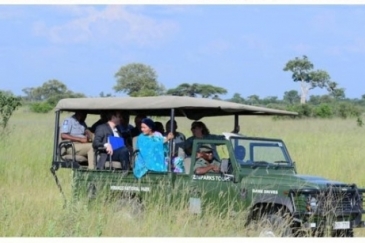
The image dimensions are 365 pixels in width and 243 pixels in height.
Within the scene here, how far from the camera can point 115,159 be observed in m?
10.0

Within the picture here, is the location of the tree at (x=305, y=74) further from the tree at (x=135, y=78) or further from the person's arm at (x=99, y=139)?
the person's arm at (x=99, y=139)

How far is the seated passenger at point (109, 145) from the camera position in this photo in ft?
32.7

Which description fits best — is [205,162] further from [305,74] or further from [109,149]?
[305,74]

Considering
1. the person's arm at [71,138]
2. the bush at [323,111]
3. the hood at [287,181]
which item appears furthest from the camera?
the bush at [323,111]

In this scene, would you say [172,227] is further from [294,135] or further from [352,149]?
[294,135]

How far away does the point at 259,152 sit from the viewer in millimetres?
9461

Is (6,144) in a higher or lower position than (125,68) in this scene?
lower

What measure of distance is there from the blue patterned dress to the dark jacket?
0.49 meters

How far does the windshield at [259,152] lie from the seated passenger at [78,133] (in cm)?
215

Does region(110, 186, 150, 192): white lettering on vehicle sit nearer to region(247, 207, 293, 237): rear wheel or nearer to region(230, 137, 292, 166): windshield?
region(230, 137, 292, 166): windshield

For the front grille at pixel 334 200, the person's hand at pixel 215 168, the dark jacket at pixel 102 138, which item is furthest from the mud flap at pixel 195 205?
the dark jacket at pixel 102 138
